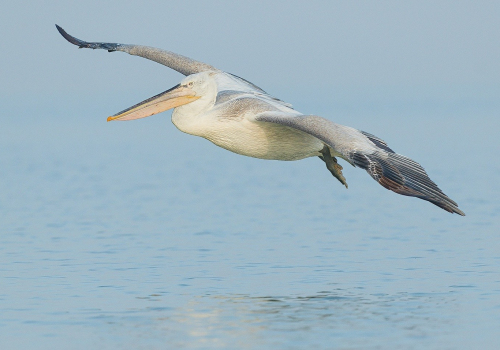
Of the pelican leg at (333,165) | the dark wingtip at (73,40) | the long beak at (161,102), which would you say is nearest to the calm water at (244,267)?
the pelican leg at (333,165)

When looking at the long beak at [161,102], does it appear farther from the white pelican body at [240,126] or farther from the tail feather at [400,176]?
the tail feather at [400,176]

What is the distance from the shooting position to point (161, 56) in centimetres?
1486

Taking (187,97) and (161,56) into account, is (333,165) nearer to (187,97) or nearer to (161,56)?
(187,97)

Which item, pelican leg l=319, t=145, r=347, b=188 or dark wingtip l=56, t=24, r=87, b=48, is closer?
pelican leg l=319, t=145, r=347, b=188

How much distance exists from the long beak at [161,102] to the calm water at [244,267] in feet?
6.05

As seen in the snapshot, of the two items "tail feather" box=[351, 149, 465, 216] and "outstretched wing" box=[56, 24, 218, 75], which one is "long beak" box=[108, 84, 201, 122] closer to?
"tail feather" box=[351, 149, 465, 216]

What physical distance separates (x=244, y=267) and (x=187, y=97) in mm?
2122

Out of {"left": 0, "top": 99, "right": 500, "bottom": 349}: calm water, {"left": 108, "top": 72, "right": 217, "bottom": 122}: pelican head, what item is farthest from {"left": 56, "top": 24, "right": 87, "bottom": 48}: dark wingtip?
{"left": 108, "top": 72, "right": 217, "bottom": 122}: pelican head

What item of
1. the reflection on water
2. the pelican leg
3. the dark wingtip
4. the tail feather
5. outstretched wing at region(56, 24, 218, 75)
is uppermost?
the dark wingtip

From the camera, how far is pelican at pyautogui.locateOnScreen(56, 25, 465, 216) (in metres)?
10.2

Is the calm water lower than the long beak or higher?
lower

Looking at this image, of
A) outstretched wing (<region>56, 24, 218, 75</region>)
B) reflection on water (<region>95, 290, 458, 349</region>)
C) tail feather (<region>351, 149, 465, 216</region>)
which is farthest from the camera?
outstretched wing (<region>56, 24, 218, 75</region>)

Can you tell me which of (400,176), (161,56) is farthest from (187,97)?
(161,56)

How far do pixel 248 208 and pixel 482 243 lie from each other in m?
5.67
